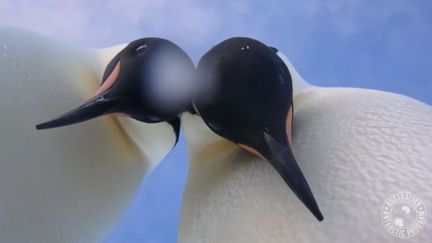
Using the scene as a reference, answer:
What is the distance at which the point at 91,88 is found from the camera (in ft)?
5.01

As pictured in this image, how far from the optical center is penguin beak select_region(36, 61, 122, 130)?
120 cm

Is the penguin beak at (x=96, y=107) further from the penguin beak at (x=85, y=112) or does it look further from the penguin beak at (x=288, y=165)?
the penguin beak at (x=288, y=165)

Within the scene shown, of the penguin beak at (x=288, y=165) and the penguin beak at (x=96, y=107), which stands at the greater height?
the penguin beak at (x=96, y=107)

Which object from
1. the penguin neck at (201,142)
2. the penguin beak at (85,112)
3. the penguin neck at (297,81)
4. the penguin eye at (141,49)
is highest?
the penguin eye at (141,49)

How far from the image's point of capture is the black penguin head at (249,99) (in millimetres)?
1160

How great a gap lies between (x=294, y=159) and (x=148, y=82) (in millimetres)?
361

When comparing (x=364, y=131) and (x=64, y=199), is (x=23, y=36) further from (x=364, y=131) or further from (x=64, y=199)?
(x=364, y=131)

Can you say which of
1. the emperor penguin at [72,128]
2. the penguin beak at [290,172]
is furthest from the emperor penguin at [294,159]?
the emperor penguin at [72,128]

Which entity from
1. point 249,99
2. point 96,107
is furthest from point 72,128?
point 249,99

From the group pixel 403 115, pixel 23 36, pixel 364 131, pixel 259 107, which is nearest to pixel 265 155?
pixel 259 107

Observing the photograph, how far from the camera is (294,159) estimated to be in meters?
1.12

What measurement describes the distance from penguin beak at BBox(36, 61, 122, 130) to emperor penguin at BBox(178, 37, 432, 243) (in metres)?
0.17

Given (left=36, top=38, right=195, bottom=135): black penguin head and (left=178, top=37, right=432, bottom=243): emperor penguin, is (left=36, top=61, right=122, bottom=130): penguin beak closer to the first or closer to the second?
(left=36, top=38, right=195, bottom=135): black penguin head

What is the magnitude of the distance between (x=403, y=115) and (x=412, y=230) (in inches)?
12.6
